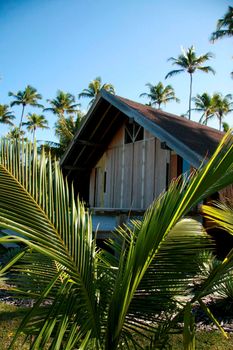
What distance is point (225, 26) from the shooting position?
2509 centimetres

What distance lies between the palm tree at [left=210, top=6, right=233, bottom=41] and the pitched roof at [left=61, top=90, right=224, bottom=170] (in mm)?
13536

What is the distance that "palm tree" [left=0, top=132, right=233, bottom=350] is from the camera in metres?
1.70

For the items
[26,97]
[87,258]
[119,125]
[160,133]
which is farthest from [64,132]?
[26,97]

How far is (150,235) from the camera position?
Result: 1.75 metres

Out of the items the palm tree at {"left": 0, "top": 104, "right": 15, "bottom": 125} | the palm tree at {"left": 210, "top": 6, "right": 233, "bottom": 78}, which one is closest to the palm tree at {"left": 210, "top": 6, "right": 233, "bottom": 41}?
the palm tree at {"left": 210, "top": 6, "right": 233, "bottom": 78}

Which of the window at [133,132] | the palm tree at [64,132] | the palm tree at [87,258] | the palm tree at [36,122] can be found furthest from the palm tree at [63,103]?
the palm tree at [87,258]

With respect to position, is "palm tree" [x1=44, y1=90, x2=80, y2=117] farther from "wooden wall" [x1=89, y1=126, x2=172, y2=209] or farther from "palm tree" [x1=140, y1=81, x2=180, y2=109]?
"wooden wall" [x1=89, y1=126, x2=172, y2=209]

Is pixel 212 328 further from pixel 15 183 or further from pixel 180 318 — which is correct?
pixel 15 183

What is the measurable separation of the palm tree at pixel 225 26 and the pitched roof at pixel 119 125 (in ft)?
44.4

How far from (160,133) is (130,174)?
380cm

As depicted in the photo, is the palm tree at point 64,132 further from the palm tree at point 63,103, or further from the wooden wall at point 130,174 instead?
the palm tree at point 63,103

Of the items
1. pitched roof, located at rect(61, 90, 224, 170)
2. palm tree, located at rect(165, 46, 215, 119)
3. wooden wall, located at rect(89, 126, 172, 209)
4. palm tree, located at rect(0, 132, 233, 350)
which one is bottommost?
palm tree, located at rect(0, 132, 233, 350)

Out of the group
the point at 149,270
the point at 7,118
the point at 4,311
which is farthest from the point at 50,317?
the point at 7,118

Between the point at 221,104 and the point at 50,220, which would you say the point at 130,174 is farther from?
the point at 221,104
